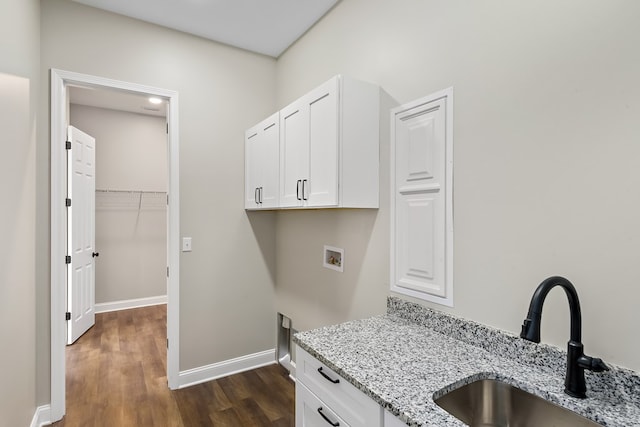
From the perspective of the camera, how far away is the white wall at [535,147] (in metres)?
1.03

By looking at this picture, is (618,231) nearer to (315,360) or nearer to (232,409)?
(315,360)

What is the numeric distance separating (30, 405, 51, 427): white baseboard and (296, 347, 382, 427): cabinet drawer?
1990 mm

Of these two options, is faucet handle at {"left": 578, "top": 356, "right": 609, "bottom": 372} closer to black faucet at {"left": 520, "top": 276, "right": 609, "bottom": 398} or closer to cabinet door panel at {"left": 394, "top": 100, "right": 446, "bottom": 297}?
black faucet at {"left": 520, "top": 276, "right": 609, "bottom": 398}

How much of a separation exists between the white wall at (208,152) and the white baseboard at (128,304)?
8.91ft

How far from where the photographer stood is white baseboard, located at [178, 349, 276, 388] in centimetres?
279

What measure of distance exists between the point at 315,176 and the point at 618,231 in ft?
4.59

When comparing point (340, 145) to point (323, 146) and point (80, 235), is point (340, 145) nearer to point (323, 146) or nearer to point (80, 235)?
point (323, 146)

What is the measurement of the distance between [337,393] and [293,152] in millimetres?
1491

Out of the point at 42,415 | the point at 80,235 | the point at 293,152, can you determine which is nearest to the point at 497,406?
the point at 293,152

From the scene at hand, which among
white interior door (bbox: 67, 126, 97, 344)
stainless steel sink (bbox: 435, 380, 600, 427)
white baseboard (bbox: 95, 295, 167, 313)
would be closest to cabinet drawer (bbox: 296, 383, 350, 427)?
stainless steel sink (bbox: 435, 380, 600, 427)

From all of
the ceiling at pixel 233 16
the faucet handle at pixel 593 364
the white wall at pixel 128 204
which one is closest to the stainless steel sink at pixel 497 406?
the faucet handle at pixel 593 364

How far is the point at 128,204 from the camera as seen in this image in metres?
4.97

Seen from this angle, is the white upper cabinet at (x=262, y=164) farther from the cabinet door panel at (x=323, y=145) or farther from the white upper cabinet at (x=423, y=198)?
the white upper cabinet at (x=423, y=198)

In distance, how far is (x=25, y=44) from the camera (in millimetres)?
1950
